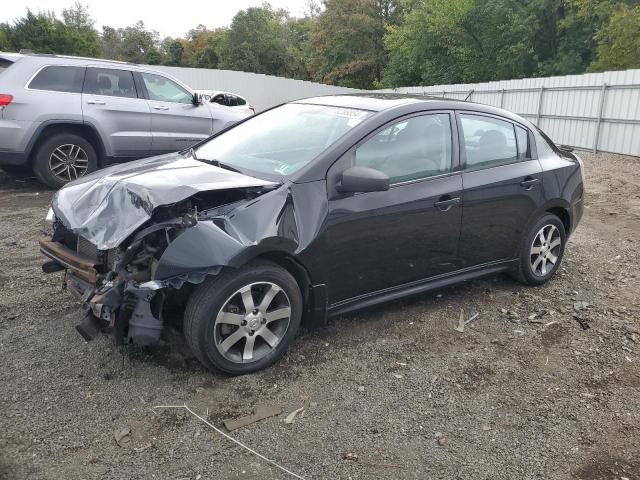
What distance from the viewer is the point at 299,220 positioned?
3.41m

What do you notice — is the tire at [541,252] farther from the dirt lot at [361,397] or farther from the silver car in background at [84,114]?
the silver car in background at [84,114]

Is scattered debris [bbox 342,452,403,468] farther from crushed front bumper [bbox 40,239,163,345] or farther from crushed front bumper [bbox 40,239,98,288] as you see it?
crushed front bumper [bbox 40,239,98,288]

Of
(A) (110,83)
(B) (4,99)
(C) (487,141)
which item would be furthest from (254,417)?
(A) (110,83)

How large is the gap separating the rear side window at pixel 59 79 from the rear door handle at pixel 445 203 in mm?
6032

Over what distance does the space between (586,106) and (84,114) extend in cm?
1245

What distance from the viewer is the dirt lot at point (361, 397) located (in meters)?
2.68

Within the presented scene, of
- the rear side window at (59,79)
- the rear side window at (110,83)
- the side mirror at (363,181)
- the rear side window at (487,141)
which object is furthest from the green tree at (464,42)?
the side mirror at (363,181)

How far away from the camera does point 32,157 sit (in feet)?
25.1

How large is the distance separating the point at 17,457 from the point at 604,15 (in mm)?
29683

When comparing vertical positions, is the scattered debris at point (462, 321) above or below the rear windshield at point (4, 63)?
below

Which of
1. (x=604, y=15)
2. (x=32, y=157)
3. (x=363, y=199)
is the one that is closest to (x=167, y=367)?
(x=363, y=199)

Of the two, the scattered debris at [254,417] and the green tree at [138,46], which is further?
the green tree at [138,46]

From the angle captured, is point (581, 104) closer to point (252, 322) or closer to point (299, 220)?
point (299, 220)

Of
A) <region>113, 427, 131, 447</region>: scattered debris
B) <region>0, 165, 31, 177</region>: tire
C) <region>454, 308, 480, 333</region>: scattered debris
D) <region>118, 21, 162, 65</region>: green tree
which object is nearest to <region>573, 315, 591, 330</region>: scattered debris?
<region>454, 308, 480, 333</region>: scattered debris
